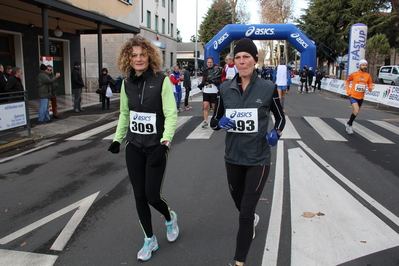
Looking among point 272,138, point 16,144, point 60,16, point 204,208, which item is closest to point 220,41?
point 60,16

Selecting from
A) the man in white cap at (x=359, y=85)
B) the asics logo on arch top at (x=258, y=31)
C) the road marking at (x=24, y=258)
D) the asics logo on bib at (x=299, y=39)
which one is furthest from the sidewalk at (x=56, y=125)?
the asics logo on bib at (x=299, y=39)

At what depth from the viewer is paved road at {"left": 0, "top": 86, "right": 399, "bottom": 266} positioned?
10.7 ft

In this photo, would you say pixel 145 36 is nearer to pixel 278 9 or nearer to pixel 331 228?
pixel 278 9

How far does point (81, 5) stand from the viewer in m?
14.0

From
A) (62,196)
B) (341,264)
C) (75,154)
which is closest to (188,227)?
(341,264)

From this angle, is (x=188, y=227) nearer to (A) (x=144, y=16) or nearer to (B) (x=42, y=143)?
(B) (x=42, y=143)

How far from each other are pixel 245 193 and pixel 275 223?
1.17 meters

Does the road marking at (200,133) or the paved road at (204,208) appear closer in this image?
the paved road at (204,208)

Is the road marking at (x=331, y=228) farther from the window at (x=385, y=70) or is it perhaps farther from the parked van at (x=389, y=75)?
the window at (x=385, y=70)

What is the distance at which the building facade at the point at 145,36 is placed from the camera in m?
26.3

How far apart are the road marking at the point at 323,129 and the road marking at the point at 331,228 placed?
365 cm

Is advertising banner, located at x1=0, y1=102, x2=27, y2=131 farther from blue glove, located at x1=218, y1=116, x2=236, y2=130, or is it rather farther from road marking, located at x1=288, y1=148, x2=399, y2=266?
blue glove, located at x1=218, y1=116, x2=236, y2=130

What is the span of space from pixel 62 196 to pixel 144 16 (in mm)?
30332

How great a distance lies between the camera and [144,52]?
314 cm
